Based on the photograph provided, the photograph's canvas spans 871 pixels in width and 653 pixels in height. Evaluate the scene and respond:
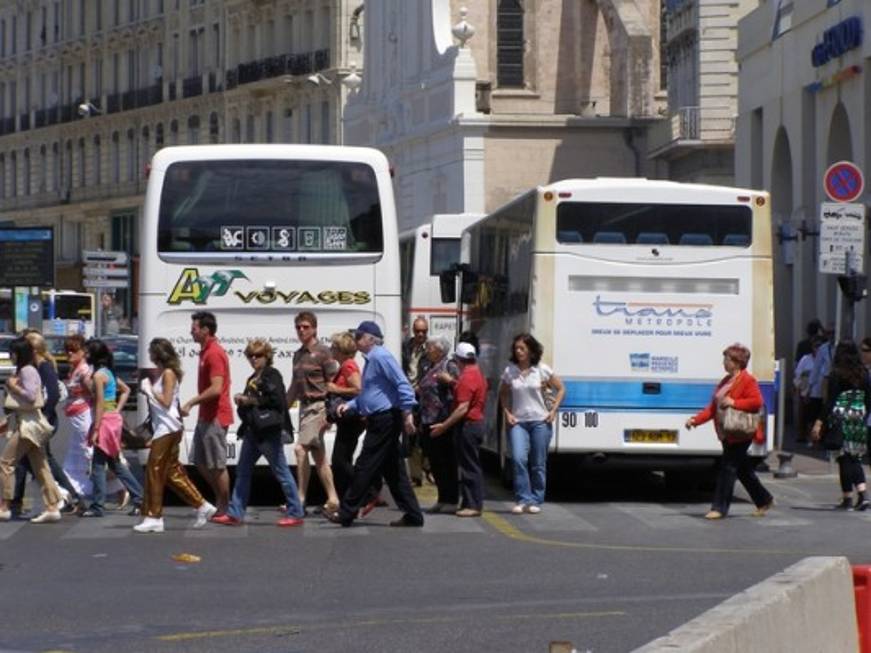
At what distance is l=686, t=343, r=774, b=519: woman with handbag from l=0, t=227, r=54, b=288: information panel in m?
48.0

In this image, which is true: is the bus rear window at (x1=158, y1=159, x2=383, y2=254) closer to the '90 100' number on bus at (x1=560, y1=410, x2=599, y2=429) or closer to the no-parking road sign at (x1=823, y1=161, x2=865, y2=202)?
the '90 100' number on bus at (x1=560, y1=410, x2=599, y2=429)

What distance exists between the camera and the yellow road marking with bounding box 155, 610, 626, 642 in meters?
13.5

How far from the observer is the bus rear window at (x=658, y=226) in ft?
80.3

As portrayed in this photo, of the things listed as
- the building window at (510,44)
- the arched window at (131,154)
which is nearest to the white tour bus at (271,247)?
the building window at (510,44)

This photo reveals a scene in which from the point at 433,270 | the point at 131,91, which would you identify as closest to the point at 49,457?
the point at 433,270

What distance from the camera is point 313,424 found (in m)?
22.4

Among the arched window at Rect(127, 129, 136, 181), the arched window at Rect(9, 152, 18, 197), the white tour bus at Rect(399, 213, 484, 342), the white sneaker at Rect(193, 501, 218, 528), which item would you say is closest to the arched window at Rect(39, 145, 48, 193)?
the arched window at Rect(9, 152, 18, 197)

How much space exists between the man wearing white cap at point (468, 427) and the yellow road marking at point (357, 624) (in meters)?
8.26

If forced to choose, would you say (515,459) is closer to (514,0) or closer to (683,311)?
(683,311)

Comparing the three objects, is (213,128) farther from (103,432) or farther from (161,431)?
(161,431)

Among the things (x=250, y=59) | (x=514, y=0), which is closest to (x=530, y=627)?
(x=514, y=0)

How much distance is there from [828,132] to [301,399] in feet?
68.0

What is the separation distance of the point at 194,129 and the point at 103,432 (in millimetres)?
67178

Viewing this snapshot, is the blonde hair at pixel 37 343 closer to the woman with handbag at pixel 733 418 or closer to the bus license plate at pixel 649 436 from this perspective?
the bus license plate at pixel 649 436
